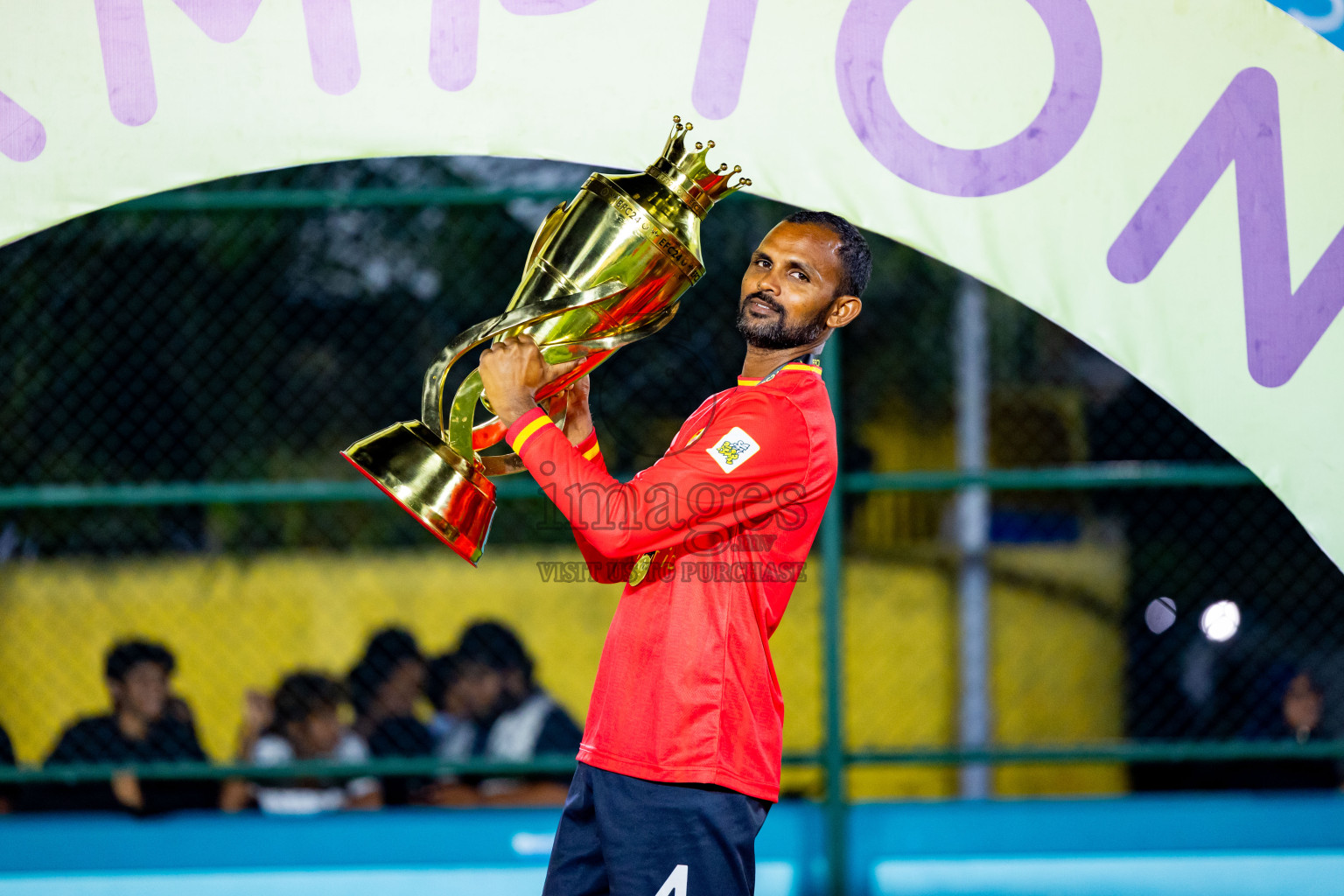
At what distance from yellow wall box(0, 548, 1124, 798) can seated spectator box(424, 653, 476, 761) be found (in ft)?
3.57

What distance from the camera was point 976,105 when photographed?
217cm

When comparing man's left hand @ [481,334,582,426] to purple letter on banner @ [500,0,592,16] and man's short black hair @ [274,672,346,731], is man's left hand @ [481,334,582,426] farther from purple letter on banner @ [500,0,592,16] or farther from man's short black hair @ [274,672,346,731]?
man's short black hair @ [274,672,346,731]

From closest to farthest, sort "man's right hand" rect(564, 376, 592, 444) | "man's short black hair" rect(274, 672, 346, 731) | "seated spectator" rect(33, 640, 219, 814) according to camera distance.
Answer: "man's right hand" rect(564, 376, 592, 444) < "seated spectator" rect(33, 640, 219, 814) < "man's short black hair" rect(274, 672, 346, 731)

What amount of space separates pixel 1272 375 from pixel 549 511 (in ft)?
9.31

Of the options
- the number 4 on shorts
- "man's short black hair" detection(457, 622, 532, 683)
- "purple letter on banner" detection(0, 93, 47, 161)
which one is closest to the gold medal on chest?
the number 4 on shorts

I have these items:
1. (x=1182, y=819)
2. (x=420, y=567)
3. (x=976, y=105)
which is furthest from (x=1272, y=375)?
(x=420, y=567)

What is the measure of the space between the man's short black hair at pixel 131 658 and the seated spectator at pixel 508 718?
97 centimetres

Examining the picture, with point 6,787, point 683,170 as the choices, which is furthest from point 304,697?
point 683,170

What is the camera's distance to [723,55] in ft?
7.15

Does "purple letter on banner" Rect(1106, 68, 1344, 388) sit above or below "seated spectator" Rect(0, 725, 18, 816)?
above

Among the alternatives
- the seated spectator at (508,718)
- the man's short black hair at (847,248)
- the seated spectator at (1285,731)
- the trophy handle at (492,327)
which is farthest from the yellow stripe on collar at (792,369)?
the seated spectator at (1285,731)

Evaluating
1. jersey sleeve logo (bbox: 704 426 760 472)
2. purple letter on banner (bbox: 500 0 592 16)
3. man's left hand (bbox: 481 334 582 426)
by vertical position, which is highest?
purple letter on banner (bbox: 500 0 592 16)

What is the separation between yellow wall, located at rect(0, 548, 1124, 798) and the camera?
560cm

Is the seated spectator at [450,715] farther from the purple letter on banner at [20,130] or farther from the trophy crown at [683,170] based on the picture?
the trophy crown at [683,170]
